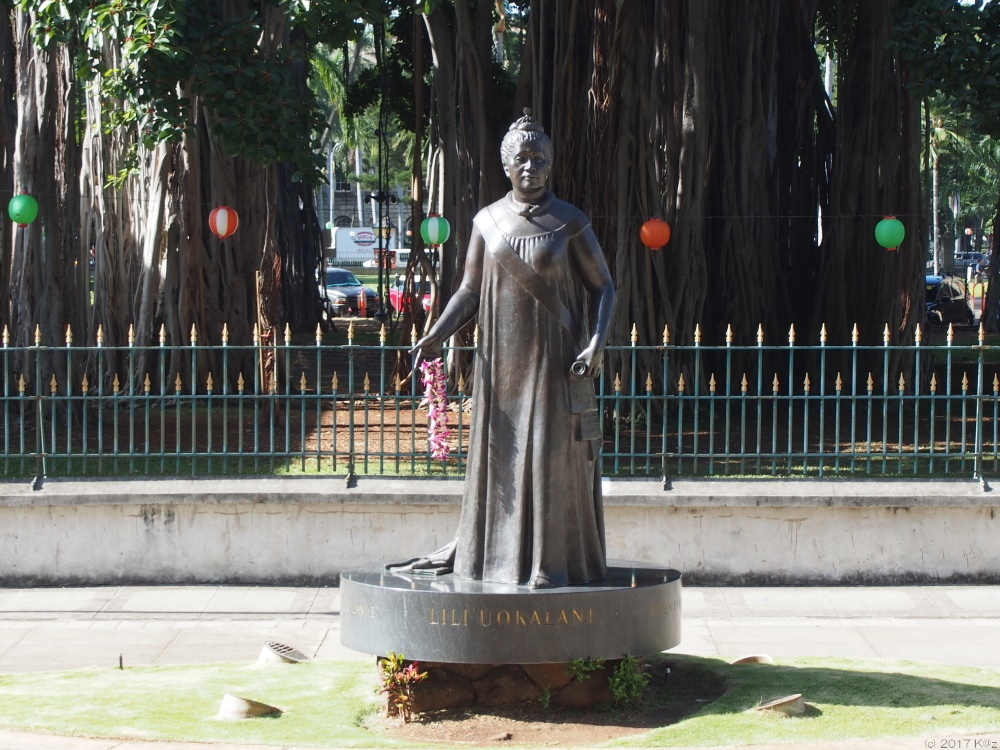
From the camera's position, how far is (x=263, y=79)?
11320 mm

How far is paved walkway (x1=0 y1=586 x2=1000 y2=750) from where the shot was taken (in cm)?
812

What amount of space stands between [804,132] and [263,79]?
24.8 feet

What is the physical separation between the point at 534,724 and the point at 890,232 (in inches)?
335

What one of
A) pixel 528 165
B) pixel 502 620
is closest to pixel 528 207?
pixel 528 165

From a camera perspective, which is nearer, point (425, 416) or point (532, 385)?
point (532, 385)

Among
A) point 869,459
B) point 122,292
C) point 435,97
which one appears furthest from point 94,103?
point 869,459

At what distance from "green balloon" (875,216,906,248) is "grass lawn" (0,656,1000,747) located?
266 inches

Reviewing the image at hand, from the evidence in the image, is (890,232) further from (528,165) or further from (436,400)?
(528,165)

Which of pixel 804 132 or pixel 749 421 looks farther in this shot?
pixel 804 132

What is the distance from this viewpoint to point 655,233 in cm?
1272

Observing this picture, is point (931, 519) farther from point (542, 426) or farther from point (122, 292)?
point (122, 292)

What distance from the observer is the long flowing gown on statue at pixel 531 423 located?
6355mm

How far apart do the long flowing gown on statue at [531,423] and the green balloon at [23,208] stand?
7200 mm

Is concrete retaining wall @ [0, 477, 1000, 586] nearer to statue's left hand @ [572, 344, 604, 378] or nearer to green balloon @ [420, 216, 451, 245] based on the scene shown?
statue's left hand @ [572, 344, 604, 378]
